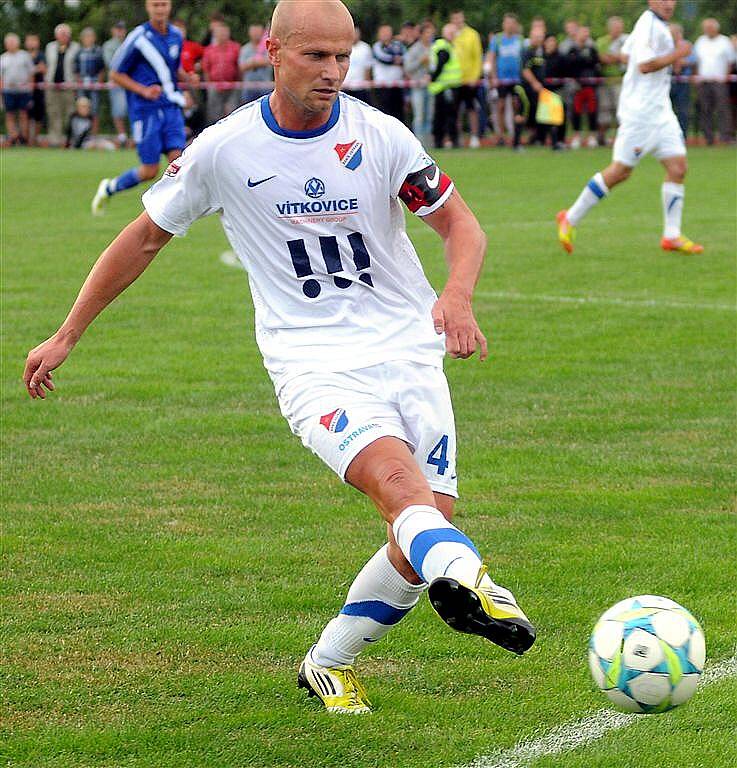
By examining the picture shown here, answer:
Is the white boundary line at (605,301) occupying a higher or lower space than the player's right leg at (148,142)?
lower

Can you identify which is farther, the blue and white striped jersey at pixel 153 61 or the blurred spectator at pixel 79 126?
the blurred spectator at pixel 79 126

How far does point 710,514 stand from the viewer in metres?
6.55

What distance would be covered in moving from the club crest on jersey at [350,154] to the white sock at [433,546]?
3.71 feet

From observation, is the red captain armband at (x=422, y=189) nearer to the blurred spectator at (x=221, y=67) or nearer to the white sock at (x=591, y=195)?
the white sock at (x=591, y=195)

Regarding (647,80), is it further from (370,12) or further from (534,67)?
(370,12)

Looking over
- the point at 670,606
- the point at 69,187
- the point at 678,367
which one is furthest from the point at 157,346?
the point at 69,187

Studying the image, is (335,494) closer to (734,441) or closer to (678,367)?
(734,441)

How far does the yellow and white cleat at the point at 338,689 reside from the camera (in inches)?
179

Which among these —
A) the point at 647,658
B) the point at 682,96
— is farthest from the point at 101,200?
the point at 647,658

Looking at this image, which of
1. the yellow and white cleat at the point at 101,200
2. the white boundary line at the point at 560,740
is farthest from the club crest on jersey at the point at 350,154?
the yellow and white cleat at the point at 101,200

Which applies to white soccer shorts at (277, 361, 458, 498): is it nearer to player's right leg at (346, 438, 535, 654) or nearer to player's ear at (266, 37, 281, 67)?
player's right leg at (346, 438, 535, 654)

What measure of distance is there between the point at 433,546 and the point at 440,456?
65 cm

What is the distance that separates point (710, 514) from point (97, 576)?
2641mm

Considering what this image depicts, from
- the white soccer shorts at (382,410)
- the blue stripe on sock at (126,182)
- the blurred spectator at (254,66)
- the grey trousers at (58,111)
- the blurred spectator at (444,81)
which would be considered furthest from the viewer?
the grey trousers at (58,111)
